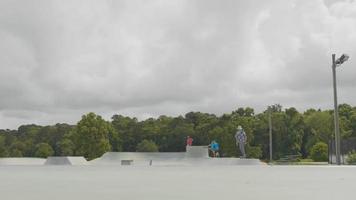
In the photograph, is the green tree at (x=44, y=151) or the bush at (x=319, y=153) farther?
the green tree at (x=44, y=151)

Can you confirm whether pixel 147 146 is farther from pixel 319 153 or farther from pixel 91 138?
pixel 319 153

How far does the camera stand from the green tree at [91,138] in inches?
3022

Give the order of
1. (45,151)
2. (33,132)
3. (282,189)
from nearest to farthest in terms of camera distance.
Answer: (282,189)
(45,151)
(33,132)

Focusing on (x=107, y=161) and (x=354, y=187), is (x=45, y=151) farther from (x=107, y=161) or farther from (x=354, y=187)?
(x=354, y=187)

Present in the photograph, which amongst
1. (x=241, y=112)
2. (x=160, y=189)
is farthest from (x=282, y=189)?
(x=241, y=112)

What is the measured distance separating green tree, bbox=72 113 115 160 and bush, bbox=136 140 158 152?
17038 millimetres

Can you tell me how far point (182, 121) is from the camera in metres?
107

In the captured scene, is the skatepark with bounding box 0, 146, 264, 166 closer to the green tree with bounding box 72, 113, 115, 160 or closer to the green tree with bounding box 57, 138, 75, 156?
the green tree with bounding box 72, 113, 115, 160

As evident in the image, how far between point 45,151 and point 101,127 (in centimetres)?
2406

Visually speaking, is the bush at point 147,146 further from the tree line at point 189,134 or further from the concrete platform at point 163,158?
the concrete platform at point 163,158

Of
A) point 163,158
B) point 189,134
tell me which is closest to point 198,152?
point 163,158

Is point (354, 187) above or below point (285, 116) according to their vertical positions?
below

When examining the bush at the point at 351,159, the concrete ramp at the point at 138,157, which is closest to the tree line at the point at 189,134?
the bush at the point at 351,159

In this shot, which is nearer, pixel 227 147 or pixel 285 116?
pixel 227 147
